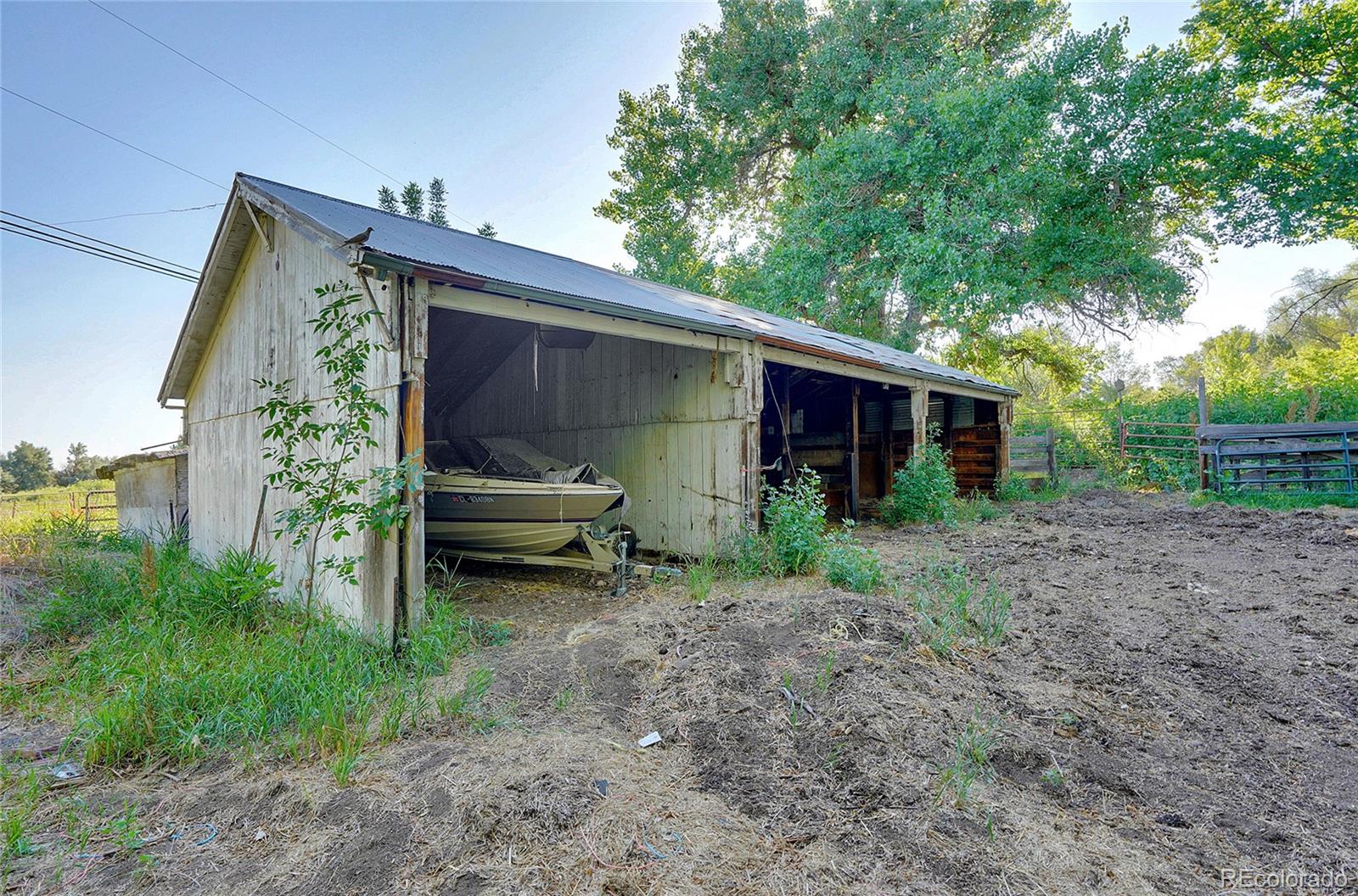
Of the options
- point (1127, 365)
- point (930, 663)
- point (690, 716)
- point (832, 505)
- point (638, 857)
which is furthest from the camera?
point (1127, 365)

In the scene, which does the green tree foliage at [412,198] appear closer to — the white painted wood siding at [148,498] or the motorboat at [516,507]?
the white painted wood siding at [148,498]

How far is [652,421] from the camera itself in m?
8.12

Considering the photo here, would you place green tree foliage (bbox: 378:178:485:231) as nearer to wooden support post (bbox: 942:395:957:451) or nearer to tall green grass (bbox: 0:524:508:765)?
wooden support post (bbox: 942:395:957:451)

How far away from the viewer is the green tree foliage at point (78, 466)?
125 ft

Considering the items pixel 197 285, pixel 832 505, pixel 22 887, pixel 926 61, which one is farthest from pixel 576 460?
pixel 926 61

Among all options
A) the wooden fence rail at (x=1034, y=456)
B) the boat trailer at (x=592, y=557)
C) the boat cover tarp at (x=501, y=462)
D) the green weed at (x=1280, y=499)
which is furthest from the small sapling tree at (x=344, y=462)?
the wooden fence rail at (x=1034, y=456)

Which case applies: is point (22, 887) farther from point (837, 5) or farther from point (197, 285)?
point (837, 5)

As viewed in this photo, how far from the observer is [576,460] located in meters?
9.11

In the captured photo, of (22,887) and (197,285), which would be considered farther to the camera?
(197,285)

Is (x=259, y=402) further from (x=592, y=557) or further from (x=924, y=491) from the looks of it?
(x=924, y=491)

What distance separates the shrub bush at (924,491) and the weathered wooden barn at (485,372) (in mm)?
503

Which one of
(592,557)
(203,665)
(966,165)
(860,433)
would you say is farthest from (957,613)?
(966,165)

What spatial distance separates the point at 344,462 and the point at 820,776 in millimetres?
3793

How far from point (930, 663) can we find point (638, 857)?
224 cm
